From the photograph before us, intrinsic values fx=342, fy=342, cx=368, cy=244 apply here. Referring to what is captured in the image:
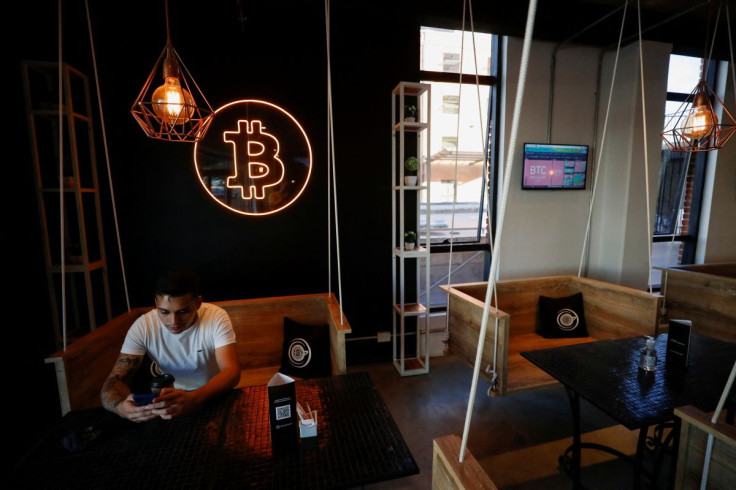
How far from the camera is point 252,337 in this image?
2.46m

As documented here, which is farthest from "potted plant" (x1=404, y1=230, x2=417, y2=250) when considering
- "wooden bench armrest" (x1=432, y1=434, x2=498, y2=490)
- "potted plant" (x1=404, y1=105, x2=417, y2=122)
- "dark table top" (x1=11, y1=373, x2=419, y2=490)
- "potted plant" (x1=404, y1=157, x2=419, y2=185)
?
"wooden bench armrest" (x1=432, y1=434, x2=498, y2=490)

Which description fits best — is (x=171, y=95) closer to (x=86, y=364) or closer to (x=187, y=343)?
(x=187, y=343)

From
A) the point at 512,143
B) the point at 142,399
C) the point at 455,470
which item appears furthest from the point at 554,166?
the point at 142,399

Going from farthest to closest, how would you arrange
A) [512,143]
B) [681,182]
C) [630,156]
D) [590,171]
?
[681,182] < [590,171] < [630,156] < [512,143]

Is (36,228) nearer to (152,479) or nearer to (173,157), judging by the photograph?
(173,157)

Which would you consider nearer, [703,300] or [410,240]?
[703,300]

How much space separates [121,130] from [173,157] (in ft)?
1.27

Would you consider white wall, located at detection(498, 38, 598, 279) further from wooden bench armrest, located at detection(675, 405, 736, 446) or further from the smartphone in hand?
the smartphone in hand

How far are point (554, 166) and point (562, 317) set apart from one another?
1583mm

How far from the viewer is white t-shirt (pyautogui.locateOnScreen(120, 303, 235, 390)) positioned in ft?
5.42

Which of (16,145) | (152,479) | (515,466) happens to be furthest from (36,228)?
(515,466)

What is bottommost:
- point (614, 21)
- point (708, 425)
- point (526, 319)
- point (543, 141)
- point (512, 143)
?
point (526, 319)

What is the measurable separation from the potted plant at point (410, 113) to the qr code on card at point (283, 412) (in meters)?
2.45

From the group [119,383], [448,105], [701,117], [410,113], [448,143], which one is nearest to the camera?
[119,383]
